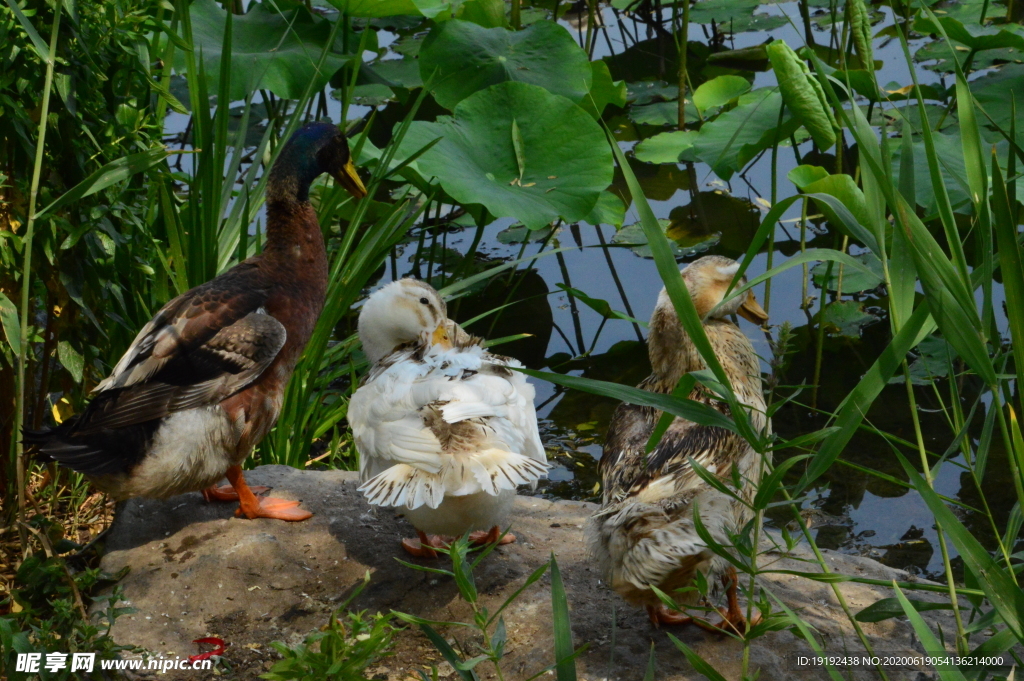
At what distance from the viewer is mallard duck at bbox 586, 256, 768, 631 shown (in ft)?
8.19

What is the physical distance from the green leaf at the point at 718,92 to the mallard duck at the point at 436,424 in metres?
3.23

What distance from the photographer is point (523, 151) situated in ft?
16.3

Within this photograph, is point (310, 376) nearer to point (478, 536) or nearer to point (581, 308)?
point (478, 536)

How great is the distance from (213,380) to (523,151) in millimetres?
2321

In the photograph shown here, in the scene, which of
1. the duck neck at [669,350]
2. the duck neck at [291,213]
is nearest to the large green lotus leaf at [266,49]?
the duck neck at [291,213]

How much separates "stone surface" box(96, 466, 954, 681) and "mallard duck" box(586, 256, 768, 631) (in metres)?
0.19

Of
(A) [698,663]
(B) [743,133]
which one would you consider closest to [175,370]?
(A) [698,663]

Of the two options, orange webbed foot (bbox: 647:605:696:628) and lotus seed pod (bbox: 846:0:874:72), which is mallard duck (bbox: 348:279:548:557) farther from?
lotus seed pod (bbox: 846:0:874:72)

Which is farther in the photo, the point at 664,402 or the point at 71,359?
the point at 71,359

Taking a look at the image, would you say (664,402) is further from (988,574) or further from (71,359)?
(71,359)

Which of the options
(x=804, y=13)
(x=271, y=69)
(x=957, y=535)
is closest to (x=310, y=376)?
(x=271, y=69)

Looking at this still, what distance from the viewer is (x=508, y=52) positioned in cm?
552

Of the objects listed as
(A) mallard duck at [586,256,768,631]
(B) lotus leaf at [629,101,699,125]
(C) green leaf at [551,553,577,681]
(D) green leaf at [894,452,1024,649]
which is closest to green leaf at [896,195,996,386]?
(D) green leaf at [894,452,1024,649]

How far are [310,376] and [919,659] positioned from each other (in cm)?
271
